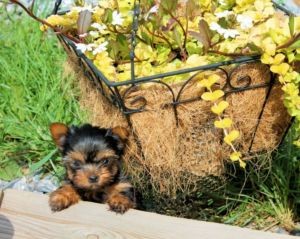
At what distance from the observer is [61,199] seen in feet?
9.46

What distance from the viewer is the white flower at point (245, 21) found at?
2684mm

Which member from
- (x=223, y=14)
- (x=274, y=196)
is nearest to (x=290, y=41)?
(x=223, y=14)

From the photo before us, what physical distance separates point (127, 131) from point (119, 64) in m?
0.30

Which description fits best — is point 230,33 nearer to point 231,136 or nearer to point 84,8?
point 231,136

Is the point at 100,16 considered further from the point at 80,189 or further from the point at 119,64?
the point at 80,189

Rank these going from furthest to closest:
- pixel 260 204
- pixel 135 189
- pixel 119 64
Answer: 1. pixel 260 204
2. pixel 135 189
3. pixel 119 64

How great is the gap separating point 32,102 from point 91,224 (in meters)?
1.88

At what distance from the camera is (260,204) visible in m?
3.78

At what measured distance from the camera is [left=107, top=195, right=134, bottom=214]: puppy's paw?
284cm

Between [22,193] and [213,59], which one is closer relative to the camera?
[213,59]

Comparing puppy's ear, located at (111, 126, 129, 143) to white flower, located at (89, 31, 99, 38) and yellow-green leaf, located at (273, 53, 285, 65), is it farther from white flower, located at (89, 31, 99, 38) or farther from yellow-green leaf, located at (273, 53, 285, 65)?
yellow-green leaf, located at (273, 53, 285, 65)

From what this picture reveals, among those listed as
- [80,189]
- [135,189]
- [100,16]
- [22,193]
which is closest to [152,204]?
[135,189]

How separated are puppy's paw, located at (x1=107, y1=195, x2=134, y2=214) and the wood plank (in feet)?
0.08

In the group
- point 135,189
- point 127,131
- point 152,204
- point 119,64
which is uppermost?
point 119,64
